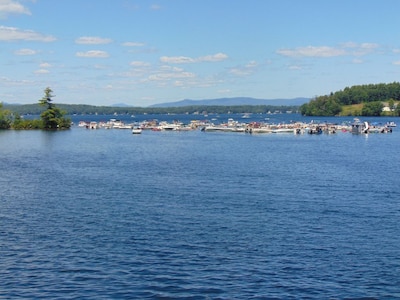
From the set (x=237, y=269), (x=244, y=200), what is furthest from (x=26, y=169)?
(x=237, y=269)

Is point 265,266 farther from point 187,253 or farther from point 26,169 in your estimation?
point 26,169

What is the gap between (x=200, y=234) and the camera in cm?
4238

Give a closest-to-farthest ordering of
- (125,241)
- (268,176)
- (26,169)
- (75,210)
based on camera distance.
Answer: (125,241), (75,210), (268,176), (26,169)

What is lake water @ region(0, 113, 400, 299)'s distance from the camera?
3212cm

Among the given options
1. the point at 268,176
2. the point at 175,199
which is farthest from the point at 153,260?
the point at 268,176

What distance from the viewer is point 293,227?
4444cm

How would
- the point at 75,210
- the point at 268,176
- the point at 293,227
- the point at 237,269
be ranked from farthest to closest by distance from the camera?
1. the point at 268,176
2. the point at 75,210
3. the point at 293,227
4. the point at 237,269

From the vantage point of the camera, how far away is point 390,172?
78.6m

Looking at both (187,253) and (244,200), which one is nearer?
(187,253)

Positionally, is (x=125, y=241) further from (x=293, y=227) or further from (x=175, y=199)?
(x=175, y=199)

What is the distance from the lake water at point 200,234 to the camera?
32.1m

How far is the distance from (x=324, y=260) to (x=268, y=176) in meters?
37.8

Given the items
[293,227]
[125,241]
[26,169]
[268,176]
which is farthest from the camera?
[26,169]

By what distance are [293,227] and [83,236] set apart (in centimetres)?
1558
